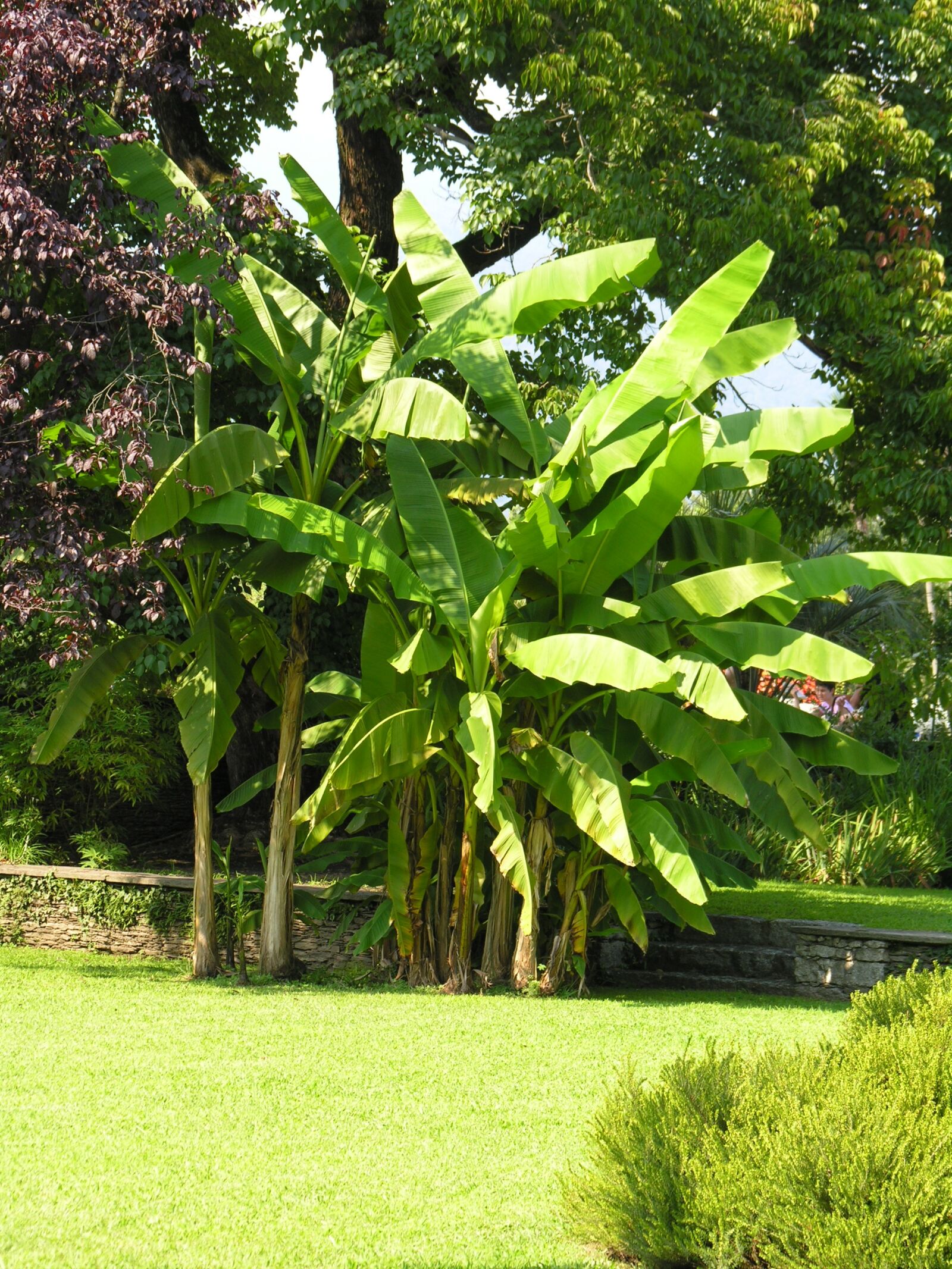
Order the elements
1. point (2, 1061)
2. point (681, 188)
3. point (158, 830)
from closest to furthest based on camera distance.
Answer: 1. point (2, 1061)
2. point (681, 188)
3. point (158, 830)

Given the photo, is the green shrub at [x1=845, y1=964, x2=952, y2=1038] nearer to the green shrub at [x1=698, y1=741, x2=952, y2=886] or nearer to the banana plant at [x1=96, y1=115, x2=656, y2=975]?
the banana plant at [x1=96, y1=115, x2=656, y2=975]

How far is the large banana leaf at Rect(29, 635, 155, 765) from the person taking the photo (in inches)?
384

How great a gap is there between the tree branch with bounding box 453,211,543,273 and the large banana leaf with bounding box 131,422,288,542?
17.7 ft

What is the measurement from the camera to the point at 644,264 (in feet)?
30.4

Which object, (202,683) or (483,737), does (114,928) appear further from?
(483,737)

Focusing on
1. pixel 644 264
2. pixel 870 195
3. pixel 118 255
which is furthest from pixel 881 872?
pixel 118 255

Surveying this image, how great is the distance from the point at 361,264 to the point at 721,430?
3.00m

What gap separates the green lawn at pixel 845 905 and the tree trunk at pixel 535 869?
2.82 meters

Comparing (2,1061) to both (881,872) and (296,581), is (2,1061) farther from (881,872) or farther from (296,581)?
(881,872)

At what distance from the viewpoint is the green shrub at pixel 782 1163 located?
350 cm

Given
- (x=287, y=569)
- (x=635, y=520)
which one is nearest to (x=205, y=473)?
(x=287, y=569)

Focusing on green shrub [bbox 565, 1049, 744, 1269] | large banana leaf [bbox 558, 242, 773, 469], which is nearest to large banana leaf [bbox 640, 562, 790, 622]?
large banana leaf [bbox 558, 242, 773, 469]

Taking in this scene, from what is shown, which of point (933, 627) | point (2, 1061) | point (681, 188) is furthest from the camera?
point (933, 627)

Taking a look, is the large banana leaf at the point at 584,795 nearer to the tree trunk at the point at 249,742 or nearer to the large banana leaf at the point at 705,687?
the large banana leaf at the point at 705,687
